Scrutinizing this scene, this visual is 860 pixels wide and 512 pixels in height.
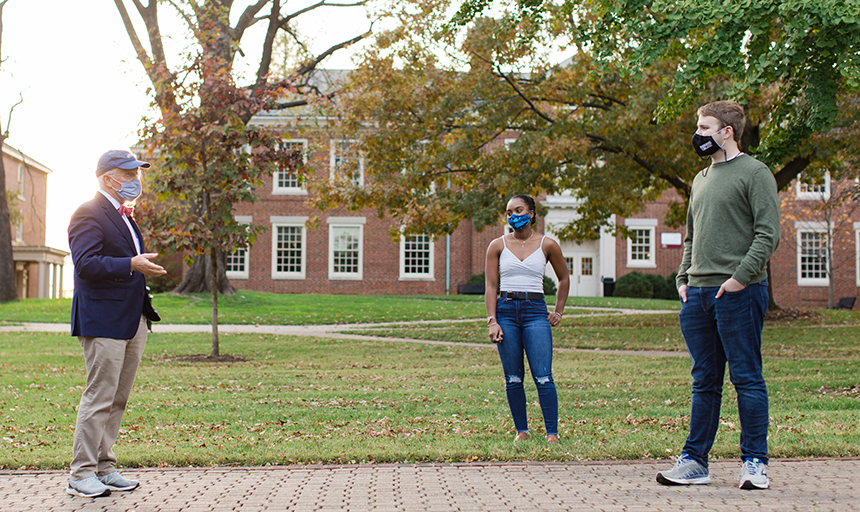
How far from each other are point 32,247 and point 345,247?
44.8ft

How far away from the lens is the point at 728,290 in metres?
4.20

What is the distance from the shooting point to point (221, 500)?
4074mm

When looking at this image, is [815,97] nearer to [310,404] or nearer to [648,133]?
[310,404]

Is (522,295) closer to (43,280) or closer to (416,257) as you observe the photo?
(416,257)

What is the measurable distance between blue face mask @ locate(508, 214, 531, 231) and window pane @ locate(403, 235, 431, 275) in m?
29.1

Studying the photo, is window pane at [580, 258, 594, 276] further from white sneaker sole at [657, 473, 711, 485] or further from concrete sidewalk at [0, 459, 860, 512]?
white sneaker sole at [657, 473, 711, 485]

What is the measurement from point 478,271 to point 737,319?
29.4 meters

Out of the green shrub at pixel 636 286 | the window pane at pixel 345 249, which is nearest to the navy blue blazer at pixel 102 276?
the window pane at pixel 345 249

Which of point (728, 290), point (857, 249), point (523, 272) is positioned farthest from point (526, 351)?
point (857, 249)

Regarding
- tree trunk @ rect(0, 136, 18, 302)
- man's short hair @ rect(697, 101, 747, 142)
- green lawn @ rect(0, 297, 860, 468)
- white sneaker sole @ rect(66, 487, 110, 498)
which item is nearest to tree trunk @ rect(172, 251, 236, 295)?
tree trunk @ rect(0, 136, 18, 302)

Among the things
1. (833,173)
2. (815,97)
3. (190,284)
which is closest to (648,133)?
(833,173)

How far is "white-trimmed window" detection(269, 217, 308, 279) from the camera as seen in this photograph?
34.8m

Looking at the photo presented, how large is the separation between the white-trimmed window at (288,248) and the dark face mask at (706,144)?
102 ft

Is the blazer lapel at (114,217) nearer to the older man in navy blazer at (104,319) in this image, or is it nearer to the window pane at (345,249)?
the older man in navy blazer at (104,319)
